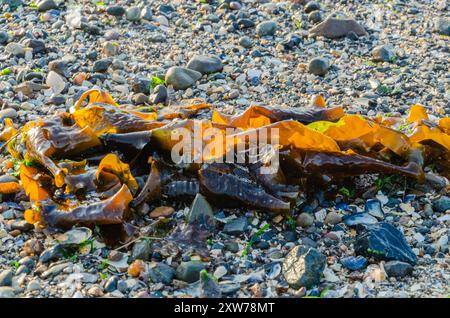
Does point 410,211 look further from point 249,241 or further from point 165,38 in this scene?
point 165,38

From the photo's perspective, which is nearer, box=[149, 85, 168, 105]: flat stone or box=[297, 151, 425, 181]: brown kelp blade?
box=[297, 151, 425, 181]: brown kelp blade

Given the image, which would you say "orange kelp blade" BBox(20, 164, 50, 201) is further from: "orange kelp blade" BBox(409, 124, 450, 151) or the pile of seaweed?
"orange kelp blade" BBox(409, 124, 450, 151)

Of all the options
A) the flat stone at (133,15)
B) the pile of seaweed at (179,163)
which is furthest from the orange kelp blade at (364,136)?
the flat stone at (133,15)

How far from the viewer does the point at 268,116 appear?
330 cm

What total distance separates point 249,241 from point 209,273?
27 cm

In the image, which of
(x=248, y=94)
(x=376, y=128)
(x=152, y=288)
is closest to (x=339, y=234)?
(x=376, y=128)

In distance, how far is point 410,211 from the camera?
3016 millimetres

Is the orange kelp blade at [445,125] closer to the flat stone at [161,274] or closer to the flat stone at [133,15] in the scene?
the flat stone at [161,274]

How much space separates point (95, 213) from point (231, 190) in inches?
23.0

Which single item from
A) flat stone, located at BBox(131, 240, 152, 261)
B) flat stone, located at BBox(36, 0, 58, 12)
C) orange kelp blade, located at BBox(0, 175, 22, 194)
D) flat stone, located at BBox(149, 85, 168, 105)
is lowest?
flat stone, located at BBox(149, 85, 168, 105)

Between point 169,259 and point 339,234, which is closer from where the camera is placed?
point 169,259

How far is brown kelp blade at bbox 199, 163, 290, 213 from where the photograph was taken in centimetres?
287

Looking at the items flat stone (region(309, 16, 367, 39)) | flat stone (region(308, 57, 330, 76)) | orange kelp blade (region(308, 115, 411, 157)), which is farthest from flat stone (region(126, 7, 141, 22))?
orange kelp blade (region(308, 115, 411, 157))

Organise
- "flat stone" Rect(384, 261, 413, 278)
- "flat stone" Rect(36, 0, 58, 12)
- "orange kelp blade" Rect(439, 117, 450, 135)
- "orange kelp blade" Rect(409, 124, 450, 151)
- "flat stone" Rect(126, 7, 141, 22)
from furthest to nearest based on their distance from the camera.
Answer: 1. "flat stone" Rect(36, 0, 58, 12)
2. "flat stone" Rect(126, 7, 141, 22)
3. "orange kelp blade" Rect(439, 117, 450, 135)
4. "orange kelp blade" Rect(409, 124, 450, 151)
5. "flat stone" Rect(384, 261, 413, 278)
